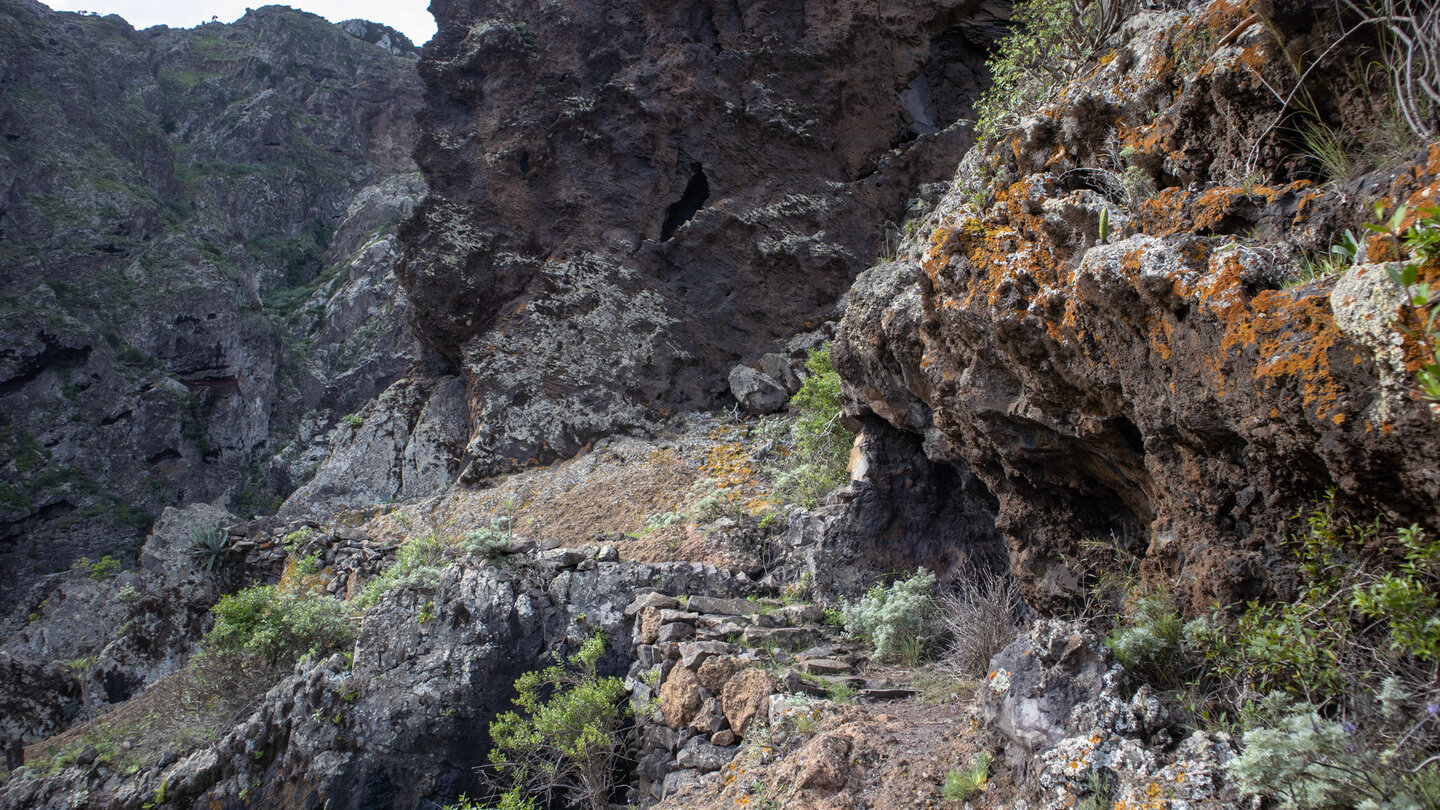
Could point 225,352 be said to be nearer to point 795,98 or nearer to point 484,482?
point 484,482

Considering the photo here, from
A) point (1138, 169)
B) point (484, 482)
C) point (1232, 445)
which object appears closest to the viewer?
point (1232, 445)

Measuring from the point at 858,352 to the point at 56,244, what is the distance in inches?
1521

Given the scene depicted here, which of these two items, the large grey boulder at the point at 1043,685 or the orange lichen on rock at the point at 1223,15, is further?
the orange lichen on rock at the point at 1223,15

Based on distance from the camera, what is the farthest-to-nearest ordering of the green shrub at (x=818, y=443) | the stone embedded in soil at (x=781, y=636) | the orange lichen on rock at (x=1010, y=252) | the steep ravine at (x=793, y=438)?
the green shrub at (x=818, y=443)
the stone embedded in soil at (x=781, y=636)
the orange lichen on rock at (x=1010, y=252)
the steep ravine at (x=793, y=438)

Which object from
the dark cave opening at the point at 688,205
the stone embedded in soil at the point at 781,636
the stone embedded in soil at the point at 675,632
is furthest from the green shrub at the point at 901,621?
the dark cave opening at the point at 688,205

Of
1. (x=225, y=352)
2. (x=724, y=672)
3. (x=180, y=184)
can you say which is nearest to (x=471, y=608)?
(x=724, y=672)

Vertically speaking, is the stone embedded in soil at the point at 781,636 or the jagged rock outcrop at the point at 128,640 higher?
the jagged rock outcrop at the point at 128,640

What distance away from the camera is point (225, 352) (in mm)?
33000

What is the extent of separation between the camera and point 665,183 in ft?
53.9

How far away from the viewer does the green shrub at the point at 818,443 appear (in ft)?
30.7

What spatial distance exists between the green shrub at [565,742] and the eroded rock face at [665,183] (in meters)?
8.70

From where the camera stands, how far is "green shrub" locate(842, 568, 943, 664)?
599 cm

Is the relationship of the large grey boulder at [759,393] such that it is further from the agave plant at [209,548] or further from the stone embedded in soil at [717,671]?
the agave plant at [209,548]

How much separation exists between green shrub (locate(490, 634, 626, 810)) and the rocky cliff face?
2106 centimetres
